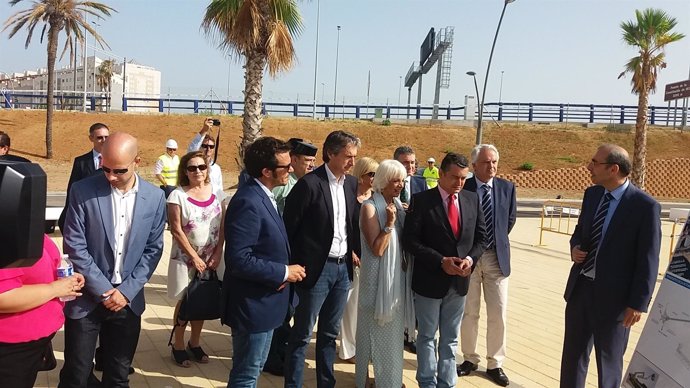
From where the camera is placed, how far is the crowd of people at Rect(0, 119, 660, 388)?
307 cm

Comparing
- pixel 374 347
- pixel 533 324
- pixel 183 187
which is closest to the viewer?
pixel 374 347

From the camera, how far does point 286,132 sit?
33.1 metres

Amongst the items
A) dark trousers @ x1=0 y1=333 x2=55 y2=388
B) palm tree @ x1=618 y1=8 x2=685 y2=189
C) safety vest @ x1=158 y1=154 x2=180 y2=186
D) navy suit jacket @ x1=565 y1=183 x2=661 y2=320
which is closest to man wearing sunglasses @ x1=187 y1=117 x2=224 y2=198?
safety vest @ x1=158 y1=154 x2=180 y2=186

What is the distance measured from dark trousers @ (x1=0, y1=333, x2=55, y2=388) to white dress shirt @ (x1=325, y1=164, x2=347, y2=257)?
6.06 ft

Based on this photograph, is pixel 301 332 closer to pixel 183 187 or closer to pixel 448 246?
pixel 448 246

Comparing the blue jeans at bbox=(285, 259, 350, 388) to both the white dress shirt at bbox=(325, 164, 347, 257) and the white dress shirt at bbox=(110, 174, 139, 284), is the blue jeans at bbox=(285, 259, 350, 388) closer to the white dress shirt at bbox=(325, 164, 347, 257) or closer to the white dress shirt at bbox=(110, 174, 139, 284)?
the white dress shirt at bbox=(325, 164, 347, 257)

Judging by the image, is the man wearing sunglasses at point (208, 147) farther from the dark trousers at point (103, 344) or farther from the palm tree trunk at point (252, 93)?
the palm tree trunk at point (252, 93)

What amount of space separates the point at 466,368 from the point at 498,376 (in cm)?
30

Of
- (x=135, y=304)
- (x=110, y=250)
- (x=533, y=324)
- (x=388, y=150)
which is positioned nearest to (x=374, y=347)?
(x=135, y=304)

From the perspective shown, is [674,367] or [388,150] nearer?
[674,367]

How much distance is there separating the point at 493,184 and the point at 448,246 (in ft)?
3.41

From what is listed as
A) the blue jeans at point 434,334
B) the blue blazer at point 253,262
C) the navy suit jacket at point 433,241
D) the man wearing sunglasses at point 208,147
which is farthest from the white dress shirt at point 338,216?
the man wearing sunglasses at point 208,147

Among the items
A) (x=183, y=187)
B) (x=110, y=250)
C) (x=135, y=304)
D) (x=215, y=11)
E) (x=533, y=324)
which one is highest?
(x=215, y=11)

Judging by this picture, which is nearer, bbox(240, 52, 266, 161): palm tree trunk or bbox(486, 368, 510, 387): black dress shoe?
bbox(486, 368, 510, 387): black dress shoe
